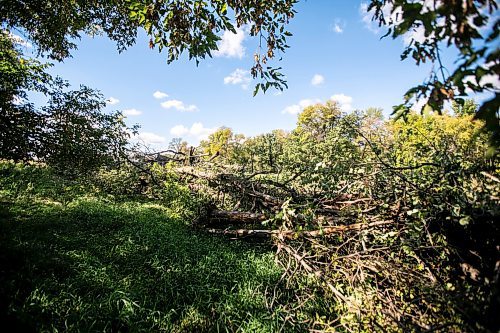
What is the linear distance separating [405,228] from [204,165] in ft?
18.8

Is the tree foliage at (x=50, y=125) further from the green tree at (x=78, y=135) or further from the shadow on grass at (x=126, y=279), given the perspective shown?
the shadow on grass at (x=126, y=279)

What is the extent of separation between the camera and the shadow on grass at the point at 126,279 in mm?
2770

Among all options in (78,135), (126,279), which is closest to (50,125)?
(78,135)

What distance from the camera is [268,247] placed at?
5277 millimetres

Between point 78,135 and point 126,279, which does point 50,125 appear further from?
point 126,279

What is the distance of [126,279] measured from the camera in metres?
3.54

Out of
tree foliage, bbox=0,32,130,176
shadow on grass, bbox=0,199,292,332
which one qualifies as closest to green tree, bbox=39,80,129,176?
tree foliage, bbox=0,32,130,176

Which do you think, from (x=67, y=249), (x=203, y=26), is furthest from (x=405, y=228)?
(x=67, y=249)

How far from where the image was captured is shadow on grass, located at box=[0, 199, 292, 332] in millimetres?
2770

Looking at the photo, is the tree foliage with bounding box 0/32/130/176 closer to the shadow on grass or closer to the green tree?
the green tree

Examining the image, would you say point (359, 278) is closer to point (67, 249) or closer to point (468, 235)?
point (468, 235)

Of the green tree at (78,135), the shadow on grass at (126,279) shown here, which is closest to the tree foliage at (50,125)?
the green tree at (78,135)

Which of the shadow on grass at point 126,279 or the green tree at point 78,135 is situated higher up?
the green tree at point 78,135

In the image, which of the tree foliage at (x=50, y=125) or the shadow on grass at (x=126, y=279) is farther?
the tree foliage at (x=50, y=125)
